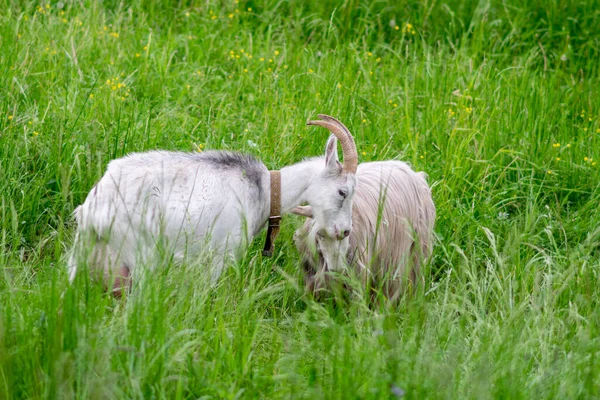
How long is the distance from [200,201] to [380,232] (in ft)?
3.78

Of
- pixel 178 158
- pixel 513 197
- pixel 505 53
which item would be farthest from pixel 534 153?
pixel 178 158

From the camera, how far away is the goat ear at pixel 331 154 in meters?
4.73

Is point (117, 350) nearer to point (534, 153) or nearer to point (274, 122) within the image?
point (274, 122)

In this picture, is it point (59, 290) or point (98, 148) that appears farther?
point (98, 148)

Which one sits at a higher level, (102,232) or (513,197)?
(102,232)

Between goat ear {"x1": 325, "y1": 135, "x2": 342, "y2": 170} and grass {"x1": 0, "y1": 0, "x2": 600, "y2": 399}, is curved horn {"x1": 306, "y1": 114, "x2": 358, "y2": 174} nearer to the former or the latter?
goat ear {"x1": 325, "y1": 135, "x2": 342, "y2": 170}

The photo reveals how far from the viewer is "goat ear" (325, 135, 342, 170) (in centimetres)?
473

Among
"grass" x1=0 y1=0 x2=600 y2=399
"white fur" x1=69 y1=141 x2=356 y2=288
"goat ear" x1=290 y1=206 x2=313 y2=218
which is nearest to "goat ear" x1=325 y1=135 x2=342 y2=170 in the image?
"white fur" x1=69 y1=141 x2=356 y2=288

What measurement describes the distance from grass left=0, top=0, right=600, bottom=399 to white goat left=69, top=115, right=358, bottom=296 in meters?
0.19

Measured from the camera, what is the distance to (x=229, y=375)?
11.0 feet

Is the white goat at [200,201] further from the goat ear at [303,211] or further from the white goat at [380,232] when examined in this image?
the white goat at [380,232]

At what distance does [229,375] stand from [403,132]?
3.38 meters

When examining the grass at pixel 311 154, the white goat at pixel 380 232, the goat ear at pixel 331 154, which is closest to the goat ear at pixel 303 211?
the white goat at pixel 380 232

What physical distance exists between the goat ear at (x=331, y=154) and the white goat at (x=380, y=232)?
0.30 meters
